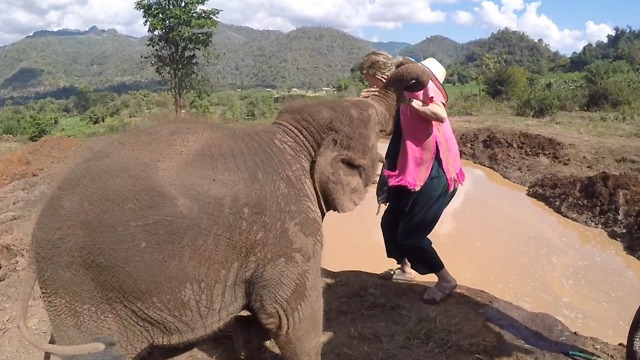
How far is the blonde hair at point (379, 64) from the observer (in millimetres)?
3340

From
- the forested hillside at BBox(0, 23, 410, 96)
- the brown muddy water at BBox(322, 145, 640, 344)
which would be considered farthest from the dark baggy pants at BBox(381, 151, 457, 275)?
the forested hillside at BBox(0, 23, 410, 96)

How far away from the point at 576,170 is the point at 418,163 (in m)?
9.38

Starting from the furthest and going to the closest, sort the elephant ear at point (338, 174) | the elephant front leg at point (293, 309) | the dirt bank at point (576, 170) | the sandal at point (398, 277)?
the dirt bank at point (576, 170) < the sandal at point (398, 277) < the elephant ear at point (338, 174) < the elephant front leg at point (293, 309)

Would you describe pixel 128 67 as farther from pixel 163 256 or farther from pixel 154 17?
pixel 163 256

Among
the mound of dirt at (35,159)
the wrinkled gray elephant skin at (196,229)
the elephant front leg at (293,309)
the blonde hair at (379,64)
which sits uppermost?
the blonde hair at (379,64)

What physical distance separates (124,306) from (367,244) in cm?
489

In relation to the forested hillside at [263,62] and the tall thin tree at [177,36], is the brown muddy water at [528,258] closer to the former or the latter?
the tall thin tree at [177,36]

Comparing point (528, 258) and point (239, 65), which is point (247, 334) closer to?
point (528, 258)

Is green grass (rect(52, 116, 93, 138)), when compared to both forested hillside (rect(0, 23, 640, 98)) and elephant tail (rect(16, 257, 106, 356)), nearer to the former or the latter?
elephant tail (rect(16, 257, 106, 356))

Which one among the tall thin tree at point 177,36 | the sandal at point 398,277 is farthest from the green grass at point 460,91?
the sandal at point 398,277

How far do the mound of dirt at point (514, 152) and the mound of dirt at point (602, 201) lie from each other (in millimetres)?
1381

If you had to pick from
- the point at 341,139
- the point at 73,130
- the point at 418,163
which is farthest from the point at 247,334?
the point at 73,130

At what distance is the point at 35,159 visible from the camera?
12.4 metres

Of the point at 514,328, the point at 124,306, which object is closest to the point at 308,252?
the point at 124,306
